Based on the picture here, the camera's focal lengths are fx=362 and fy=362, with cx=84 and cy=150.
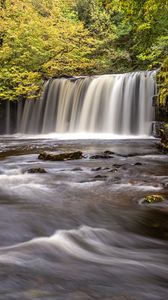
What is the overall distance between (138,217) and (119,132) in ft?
39.8

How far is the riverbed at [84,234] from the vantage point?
108 inches

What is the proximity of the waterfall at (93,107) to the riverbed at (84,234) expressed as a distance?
848 cm

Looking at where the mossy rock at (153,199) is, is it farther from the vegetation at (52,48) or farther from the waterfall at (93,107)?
the vegetation at (52,48)

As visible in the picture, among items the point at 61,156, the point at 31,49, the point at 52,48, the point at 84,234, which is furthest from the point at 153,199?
the point at 52,48

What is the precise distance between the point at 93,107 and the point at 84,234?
1355cm

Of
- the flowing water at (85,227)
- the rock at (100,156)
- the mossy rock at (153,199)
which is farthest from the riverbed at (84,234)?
the rock at (100,156)

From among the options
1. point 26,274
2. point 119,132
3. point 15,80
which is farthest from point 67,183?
point 15,80

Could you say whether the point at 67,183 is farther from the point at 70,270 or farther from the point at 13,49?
the point at 13,49

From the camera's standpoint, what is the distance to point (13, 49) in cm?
1803

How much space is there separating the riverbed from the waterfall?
8482 millimetres

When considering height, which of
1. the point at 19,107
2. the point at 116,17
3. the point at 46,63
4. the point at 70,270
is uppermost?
the point at 116,17

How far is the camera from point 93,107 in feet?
56.9

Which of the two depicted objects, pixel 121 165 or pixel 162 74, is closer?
pixel 121 165

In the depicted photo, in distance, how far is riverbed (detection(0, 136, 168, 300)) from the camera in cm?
273
